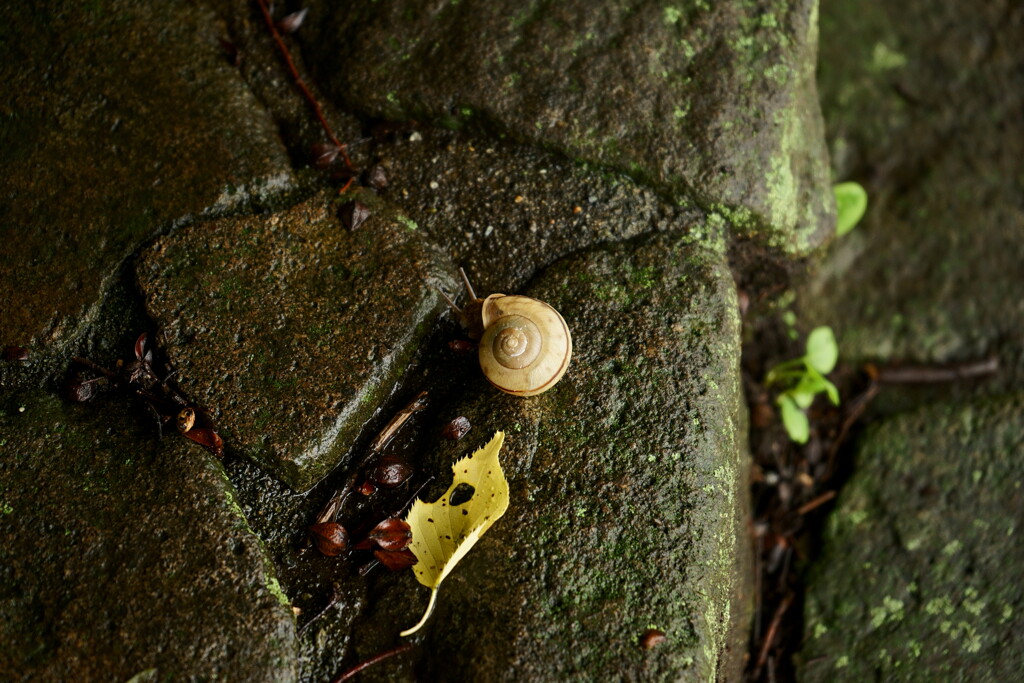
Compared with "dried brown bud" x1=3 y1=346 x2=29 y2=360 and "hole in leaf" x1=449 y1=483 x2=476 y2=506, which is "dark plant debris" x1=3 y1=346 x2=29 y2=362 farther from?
"hole in leaf" x1=449 y1=483 x2=476 y2=506

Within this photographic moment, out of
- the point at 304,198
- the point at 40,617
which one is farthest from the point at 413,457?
the point at 40,617

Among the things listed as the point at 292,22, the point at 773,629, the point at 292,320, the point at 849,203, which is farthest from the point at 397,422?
the point at 849,203

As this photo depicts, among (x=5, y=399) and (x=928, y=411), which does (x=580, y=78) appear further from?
(x=5, y=399)

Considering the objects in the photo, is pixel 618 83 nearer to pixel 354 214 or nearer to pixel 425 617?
pixel 354 214

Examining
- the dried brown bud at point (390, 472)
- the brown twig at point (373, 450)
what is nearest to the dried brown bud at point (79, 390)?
the brown twig at point (373, 450)

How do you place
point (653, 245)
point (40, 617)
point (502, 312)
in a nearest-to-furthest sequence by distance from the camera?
point (40, 617) < point (502, 312) < point (653, 245)

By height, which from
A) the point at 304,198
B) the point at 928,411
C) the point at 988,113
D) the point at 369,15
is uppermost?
the point at 369,15
